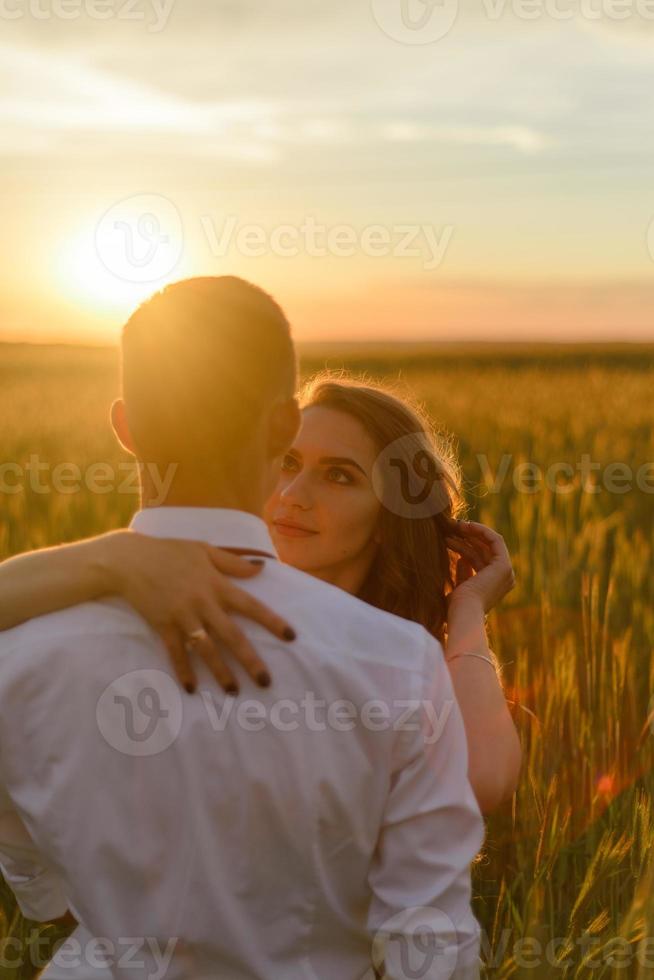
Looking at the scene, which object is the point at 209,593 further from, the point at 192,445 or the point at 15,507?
the point at 15,507

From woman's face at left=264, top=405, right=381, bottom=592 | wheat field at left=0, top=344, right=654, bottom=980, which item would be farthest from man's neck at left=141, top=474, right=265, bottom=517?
woman's face at left=264, top=405, right=381, bottom=592

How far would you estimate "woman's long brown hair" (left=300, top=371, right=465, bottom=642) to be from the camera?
228cm

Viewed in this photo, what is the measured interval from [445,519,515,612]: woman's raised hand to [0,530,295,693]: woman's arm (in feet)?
3.13

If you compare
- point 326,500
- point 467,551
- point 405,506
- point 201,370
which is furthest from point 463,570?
point 201,370

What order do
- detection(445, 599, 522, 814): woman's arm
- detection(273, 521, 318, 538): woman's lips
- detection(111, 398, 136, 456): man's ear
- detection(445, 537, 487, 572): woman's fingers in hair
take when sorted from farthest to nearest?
detection(273, 521, 318, 538): woman's lips → detection(445, 537, 487, 572): woman's fingers in hair → detection(445, 599, 522, 814): woman's arm → detection(111, 398, 136, 456): man's ear

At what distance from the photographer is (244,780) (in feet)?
3.74

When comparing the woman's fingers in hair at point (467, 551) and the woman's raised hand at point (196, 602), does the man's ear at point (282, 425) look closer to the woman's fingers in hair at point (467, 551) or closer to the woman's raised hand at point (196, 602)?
the woman's raised hand at point (196, 602)

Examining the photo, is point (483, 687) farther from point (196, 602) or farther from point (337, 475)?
point (196, 602)

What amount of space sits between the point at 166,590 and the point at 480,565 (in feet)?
3.94

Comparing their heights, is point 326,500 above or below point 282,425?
below

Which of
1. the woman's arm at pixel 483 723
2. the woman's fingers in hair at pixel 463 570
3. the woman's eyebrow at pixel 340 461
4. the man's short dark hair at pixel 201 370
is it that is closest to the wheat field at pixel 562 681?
the woman's arm at pixel 483 723

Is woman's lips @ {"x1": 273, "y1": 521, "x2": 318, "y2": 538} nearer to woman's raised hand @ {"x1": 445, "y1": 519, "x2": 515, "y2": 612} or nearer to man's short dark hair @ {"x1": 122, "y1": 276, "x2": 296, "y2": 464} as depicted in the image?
woman's raised hand @ {"x1": 445, "y1": 519, "x2": 515, "y2": 612}

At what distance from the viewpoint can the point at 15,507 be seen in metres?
4.75

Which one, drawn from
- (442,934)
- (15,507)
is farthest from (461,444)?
(442,934)
